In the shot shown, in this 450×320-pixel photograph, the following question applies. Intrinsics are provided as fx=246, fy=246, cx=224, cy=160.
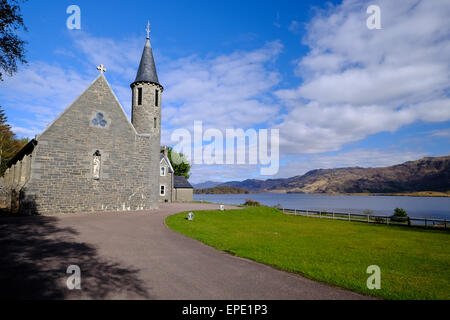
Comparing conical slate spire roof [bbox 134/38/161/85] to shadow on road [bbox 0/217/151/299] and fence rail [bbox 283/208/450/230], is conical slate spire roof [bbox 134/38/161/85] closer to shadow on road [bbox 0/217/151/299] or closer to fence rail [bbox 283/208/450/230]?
shadow on road [bbox 0/217/151/299]

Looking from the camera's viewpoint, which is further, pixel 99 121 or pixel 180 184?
pixel 180 184

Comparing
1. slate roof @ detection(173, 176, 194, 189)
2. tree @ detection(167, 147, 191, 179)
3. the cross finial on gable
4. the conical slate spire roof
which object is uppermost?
the conical slate spire roof

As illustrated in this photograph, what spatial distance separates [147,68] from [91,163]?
1391cm

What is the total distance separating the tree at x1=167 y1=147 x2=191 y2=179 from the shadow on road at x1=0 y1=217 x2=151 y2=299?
6487 centimetres

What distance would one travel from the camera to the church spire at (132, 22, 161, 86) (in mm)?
29609

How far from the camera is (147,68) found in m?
30.2

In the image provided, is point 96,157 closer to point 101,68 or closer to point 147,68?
point 101,68

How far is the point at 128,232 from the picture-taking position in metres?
13.5

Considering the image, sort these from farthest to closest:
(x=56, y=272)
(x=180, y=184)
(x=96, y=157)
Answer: (x=180, y=184) < (x=96, y=157) < (x=56, y=272)

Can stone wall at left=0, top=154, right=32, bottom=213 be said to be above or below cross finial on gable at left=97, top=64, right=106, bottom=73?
below

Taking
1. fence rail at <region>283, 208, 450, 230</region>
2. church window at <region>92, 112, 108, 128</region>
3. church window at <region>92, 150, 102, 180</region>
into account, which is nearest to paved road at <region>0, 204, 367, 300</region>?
church window at <region>92, 150, 102, 180</region>

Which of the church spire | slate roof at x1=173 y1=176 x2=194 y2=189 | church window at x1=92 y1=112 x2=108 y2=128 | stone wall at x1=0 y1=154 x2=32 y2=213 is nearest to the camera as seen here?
stone wall at x1=0 y1=154 x2=32 y2=213

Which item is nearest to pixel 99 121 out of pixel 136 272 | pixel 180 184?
pixel 136 272

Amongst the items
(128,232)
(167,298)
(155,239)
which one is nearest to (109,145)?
(128,232)
